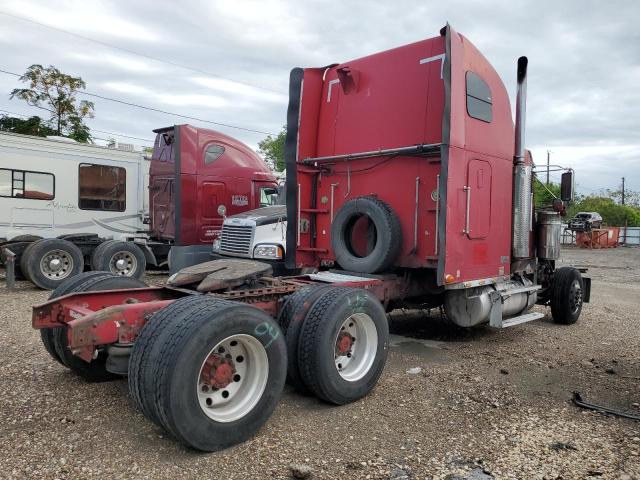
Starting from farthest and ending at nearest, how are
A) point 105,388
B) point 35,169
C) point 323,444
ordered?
point 35,169
point 105,388
point 323,444

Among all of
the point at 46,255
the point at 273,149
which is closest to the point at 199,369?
the point at 46,255

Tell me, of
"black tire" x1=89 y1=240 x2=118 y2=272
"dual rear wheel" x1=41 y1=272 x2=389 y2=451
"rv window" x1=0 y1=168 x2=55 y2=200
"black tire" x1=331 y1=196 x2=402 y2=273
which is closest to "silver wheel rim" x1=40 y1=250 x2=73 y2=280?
"black tire" x1=89 y1=240 x2=118 y2=272

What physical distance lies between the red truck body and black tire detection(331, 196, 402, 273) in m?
0.28

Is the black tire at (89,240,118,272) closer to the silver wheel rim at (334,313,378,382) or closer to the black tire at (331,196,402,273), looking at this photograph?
the black tire at (331,196,402,273)

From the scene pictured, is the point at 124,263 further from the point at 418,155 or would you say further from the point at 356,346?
the point at 356,346

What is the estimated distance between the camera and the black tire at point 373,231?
5715 millimetres

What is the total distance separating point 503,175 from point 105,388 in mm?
4928

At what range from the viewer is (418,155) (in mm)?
5883

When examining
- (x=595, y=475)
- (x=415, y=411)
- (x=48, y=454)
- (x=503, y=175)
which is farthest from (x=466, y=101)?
(x=48, y=454)

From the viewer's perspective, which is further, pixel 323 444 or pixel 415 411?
pixel 415 411

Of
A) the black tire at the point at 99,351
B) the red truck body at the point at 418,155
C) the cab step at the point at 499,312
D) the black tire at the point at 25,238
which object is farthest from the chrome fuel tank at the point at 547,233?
the black tire at the point at 25,238

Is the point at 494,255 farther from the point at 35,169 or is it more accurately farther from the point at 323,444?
the point at 35,169

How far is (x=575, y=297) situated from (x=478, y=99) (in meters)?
3.83

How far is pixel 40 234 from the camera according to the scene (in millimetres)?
11648
